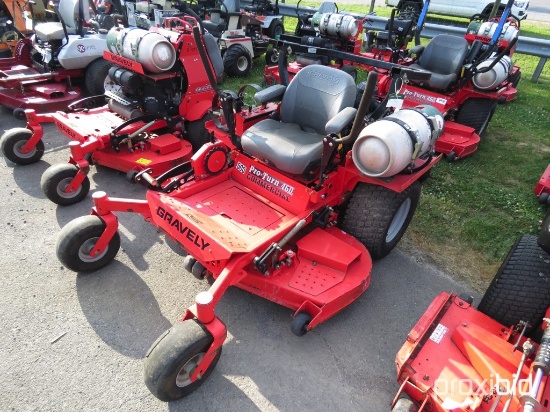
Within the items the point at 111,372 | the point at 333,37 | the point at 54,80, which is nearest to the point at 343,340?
the point at 111,372

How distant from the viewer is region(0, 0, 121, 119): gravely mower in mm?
5234

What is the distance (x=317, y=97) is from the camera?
3311mm

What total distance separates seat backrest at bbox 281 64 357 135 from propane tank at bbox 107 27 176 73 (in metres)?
1.47

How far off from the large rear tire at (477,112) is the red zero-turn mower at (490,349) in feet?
10.8

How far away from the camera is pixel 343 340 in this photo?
8.56 feet

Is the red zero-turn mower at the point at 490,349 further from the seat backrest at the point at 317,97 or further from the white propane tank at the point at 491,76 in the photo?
the white propane tank at the point at 491,76

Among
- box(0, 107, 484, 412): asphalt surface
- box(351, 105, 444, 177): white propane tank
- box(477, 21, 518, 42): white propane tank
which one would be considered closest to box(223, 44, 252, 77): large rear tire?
box(477, 21, 518, 42): white propane tank

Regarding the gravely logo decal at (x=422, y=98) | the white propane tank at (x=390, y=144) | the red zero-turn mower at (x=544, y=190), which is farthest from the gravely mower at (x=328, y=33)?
the white propane tank at (x=390, y=144)

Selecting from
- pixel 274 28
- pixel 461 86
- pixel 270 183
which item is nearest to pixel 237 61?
pixel 274 28

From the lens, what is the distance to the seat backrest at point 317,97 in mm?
3201

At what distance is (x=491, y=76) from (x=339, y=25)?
3.12 metres

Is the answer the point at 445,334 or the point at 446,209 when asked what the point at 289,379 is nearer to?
the point at 445,334

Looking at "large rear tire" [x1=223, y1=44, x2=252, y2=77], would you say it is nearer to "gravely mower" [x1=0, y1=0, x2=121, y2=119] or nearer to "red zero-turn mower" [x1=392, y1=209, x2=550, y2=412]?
"gravely mower" [x1=0, y1=0, x2=121, y2=119]

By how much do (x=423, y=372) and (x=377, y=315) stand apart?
771mm
